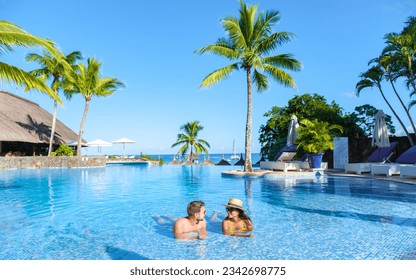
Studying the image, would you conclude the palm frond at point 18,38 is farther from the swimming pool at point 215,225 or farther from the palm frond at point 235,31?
the palm frond at point 235,31

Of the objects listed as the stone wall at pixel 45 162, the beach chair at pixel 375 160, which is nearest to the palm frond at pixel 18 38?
the beach chair at pixel 375 160

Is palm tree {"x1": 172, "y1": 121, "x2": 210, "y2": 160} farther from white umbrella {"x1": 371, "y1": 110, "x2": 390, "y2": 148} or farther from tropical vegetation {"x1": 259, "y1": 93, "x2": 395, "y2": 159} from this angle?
white umbrella {"x1": 371, "y1": 110, "x2": 390, "y2": 148}

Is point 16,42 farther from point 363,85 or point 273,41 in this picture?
point 363,85

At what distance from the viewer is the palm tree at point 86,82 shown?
2494 cm

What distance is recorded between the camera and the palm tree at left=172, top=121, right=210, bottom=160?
108ft

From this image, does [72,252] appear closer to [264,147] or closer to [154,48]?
[264,147]

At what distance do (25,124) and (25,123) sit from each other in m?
0.22

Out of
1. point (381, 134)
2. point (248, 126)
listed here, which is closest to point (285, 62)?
point (248, 126)

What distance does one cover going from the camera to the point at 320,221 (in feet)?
19.8

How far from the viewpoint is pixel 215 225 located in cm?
596

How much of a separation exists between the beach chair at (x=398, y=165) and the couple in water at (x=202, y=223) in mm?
8452

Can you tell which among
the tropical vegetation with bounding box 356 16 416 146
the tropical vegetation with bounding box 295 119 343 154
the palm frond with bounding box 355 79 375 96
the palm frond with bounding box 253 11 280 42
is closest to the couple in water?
the tropical vegetation with bounding box 295 119 343 154

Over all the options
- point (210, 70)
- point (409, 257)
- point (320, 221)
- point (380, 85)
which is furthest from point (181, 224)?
point (380, 85)

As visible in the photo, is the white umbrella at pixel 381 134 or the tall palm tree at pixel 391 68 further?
the tall palm tree at pixel 391 68
